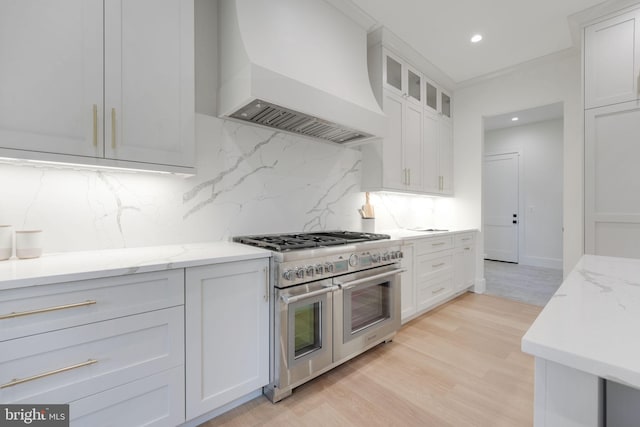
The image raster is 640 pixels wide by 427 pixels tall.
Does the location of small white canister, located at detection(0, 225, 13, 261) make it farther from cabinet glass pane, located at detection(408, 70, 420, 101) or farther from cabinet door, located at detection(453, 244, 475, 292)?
cabinet door, located at detection(453, 244, 475, 292)

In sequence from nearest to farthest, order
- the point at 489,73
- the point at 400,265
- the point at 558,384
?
the point at 558,384, the point at 400,265, the point at 489,73

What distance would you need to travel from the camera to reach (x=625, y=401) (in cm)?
66

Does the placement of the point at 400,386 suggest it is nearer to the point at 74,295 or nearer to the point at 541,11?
the point at 74,295

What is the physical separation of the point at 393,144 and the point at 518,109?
6.26ft

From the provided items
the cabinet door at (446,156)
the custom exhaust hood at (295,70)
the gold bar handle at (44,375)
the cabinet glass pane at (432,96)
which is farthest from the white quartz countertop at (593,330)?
the cabinet glass pane at (432,96)

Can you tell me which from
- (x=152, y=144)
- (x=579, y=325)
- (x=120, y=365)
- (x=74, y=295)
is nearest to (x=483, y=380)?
(x=579, y=325)

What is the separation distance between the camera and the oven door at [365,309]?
1.95 meters

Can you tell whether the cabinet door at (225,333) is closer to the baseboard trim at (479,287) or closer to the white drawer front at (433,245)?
the white drawer front at (433,245)

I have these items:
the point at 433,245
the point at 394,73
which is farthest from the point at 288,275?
the point at 394,73

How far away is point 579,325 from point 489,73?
159 inches

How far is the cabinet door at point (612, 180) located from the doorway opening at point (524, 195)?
7.61 ft

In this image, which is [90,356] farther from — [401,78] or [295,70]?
[401,78]

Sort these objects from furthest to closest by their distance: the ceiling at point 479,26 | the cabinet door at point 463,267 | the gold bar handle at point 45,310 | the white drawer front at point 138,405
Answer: the cabinet door at point 463,267 < the ceiling at point 479,26 < the white drawer front at point 138,405 < the gold bar handle at point 45,310

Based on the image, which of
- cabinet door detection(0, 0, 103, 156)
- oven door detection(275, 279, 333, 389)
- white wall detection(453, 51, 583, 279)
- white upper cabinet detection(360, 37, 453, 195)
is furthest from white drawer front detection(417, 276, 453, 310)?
cabinet door detection(0, 0, 103, 156)
